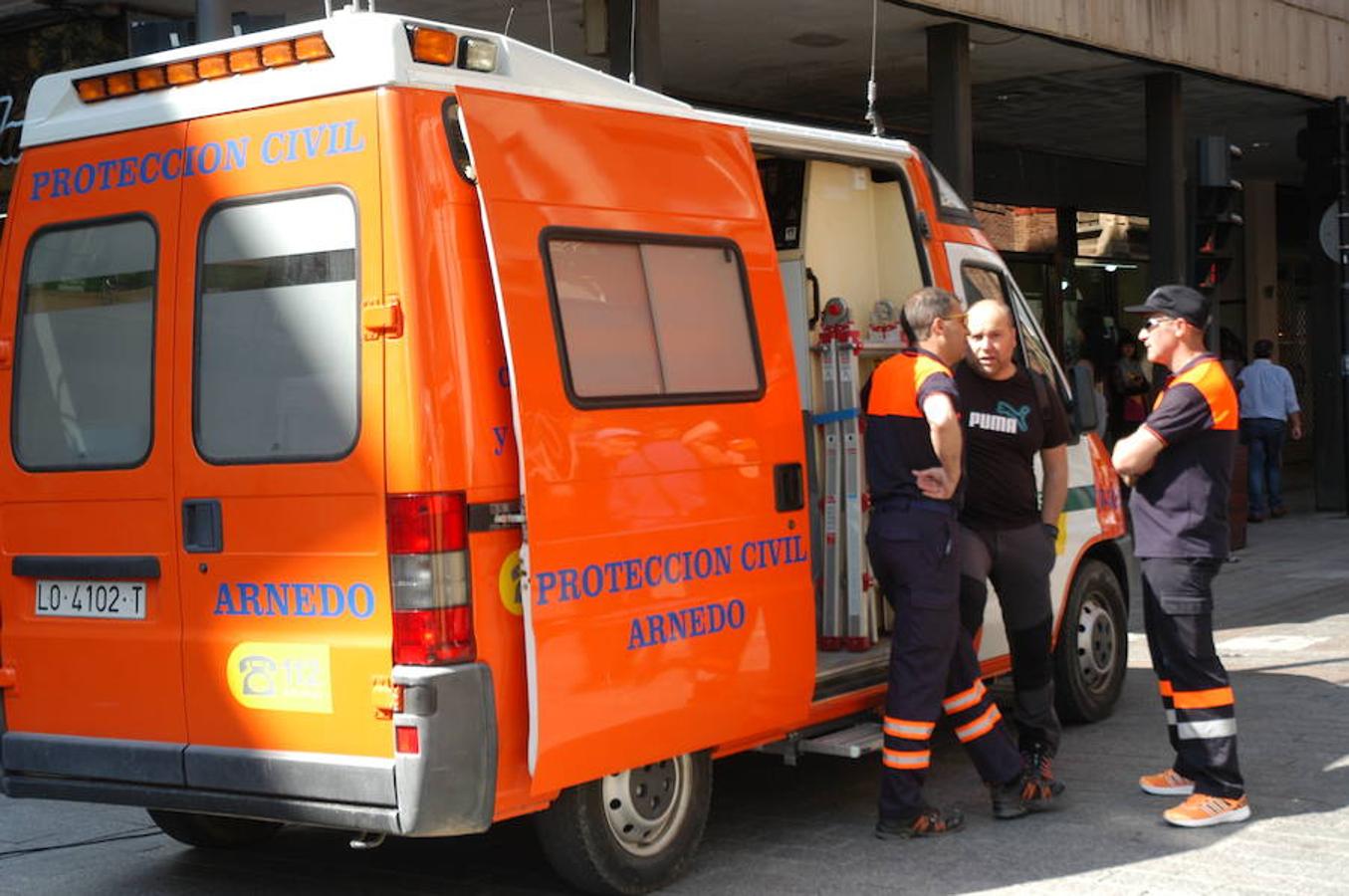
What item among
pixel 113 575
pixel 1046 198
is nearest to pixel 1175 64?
pixel 1046 198

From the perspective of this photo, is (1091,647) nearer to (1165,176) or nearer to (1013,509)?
(1013,509)

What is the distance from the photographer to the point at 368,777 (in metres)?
5.00

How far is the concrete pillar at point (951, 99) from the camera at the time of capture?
569 inches

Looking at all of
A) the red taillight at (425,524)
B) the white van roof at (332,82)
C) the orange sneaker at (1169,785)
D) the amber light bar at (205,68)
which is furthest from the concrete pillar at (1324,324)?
the red taillight at (425,524)

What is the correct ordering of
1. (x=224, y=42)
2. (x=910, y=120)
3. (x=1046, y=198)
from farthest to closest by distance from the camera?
(x=1046, y=198)
(x=910, y=120)
(x=224, y=42)

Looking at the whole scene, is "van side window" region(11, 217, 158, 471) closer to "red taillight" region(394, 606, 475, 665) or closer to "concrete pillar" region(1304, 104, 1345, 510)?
"red taillight" region(394, 606, 475, 665)

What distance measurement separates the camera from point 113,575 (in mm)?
5598

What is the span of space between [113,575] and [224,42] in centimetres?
167

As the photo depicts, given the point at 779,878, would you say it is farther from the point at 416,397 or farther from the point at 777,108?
the point at 777,108

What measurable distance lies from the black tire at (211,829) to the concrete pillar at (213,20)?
2.99m

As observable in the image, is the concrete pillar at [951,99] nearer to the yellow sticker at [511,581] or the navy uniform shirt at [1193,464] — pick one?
the navy uniform shirt at [1193,464]

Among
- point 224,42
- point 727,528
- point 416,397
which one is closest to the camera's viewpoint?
point 416,397

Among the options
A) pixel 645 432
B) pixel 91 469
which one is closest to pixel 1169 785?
pixel 645 432

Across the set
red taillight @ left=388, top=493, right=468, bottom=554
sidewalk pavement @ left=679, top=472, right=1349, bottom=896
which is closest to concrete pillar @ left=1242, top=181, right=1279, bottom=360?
sidewalk pavement @ left=679, top=472, right=1349, bottom=896
